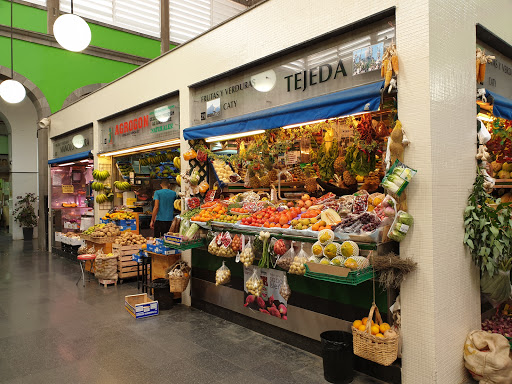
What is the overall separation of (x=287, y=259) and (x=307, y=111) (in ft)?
5.43

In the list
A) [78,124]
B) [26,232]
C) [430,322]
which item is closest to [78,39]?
[430,322]

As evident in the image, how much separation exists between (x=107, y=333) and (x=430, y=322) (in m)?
3.86

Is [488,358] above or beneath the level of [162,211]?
beneath

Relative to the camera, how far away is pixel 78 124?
10641mm

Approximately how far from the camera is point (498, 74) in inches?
191

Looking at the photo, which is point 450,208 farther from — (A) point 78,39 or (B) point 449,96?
(A) point 78,39

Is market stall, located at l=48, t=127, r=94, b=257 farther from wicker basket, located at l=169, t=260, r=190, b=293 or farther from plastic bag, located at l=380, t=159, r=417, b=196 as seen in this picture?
plastic bag, located at l=380, t=159, r=417, b=196

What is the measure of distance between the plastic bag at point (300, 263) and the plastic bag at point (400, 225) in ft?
2.98

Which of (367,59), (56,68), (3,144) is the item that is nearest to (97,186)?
(56,68)

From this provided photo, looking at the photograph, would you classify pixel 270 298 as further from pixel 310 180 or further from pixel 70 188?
pixel 70 188

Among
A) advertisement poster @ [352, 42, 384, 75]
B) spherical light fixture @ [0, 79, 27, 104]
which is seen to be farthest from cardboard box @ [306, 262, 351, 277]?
spherical light fixture @ [0, 79, 27, 104]

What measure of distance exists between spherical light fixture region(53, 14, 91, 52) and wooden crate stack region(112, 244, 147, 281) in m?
4.03

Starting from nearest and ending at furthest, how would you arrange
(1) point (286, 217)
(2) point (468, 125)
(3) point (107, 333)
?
(2) point (468, 125)
(1) point (286, 217)
(3) point (107, 333)

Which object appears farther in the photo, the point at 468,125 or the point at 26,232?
the point at 26,232
